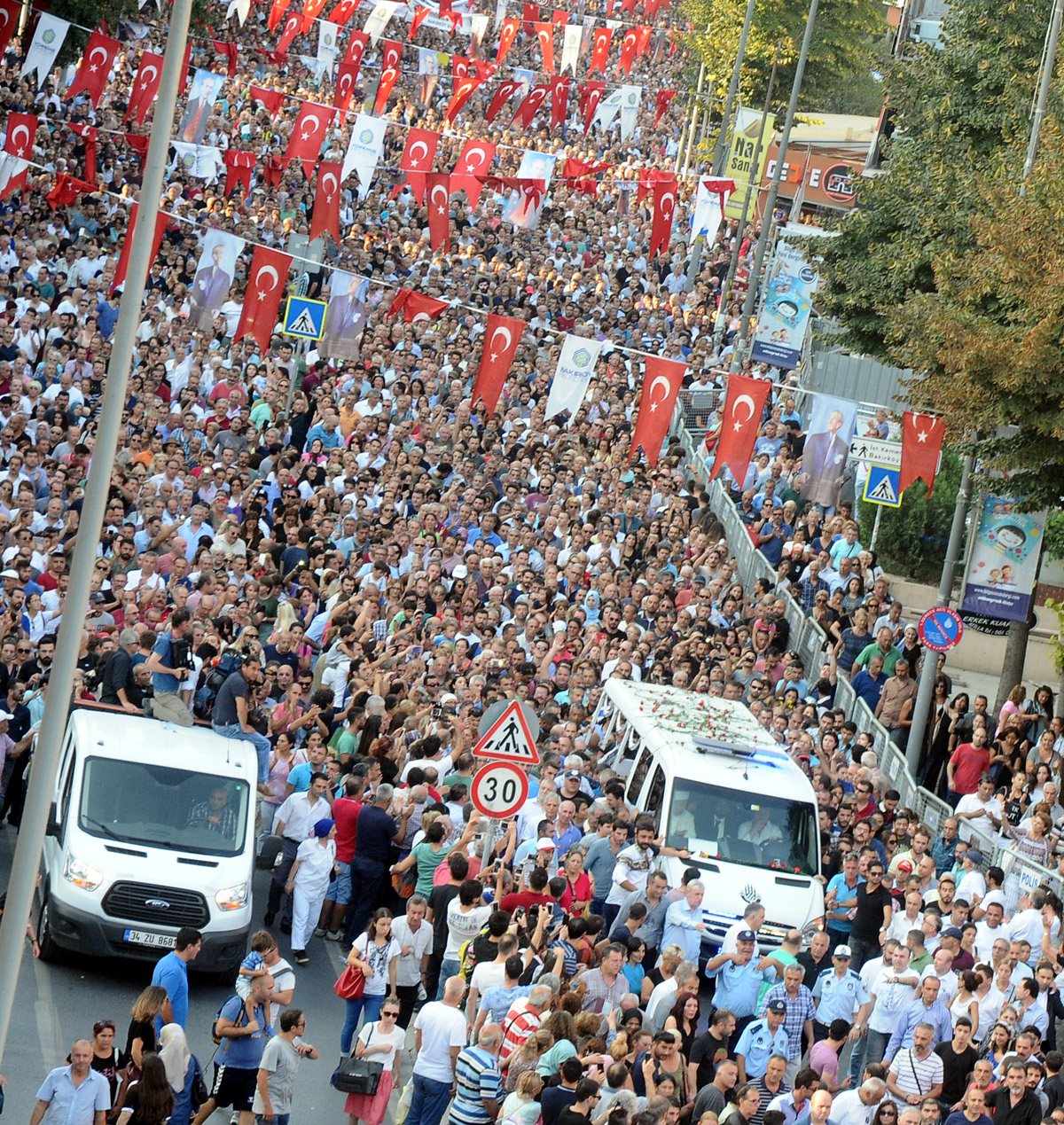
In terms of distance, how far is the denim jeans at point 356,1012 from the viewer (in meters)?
12.4

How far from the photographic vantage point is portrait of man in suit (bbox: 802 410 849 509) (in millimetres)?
20766

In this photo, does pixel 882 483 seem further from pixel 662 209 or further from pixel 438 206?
pixel 662 209

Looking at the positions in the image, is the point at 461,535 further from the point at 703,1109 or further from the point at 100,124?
the point at 100,124

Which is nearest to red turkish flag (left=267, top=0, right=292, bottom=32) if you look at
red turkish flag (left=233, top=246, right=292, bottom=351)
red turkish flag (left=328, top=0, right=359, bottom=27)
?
red turkish flag (left=328, top=0, right=359, bottom=27)

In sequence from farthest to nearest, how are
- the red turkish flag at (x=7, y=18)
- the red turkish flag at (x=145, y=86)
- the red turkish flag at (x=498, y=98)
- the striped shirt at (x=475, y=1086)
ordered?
the red turkish flag at (x=498, y=98), the red turkish flag at (x=145, y=86), the red turkish flag at (x=7, y=18), the striped shirt at (x=475, y=1086)

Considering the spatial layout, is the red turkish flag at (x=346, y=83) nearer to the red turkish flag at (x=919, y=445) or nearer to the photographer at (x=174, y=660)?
the red turkish flag at (x=919, y=445)

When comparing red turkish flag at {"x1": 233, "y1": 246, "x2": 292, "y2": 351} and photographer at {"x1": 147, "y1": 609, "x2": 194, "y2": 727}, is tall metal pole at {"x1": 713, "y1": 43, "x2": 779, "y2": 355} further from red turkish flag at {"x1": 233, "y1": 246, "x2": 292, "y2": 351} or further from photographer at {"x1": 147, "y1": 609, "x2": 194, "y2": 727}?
photographer at {"x1": 147, "y1": 609, "x2": 194, "y2": 727}

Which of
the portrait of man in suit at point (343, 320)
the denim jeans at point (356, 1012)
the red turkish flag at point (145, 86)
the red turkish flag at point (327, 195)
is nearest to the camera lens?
the denim jeans at point (356, 1012)

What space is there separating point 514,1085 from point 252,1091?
157 centimetres

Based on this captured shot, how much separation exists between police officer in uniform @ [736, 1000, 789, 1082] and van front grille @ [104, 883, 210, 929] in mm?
3959

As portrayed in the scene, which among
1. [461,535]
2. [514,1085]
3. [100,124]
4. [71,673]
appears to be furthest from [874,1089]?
[100,124]

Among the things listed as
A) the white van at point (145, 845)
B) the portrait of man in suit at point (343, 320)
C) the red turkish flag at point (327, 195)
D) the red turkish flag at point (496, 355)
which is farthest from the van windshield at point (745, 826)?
the red turkish flag at point (327, 195)

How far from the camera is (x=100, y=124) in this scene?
122 ft

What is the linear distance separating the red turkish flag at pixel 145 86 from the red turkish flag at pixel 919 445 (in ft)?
51.8
